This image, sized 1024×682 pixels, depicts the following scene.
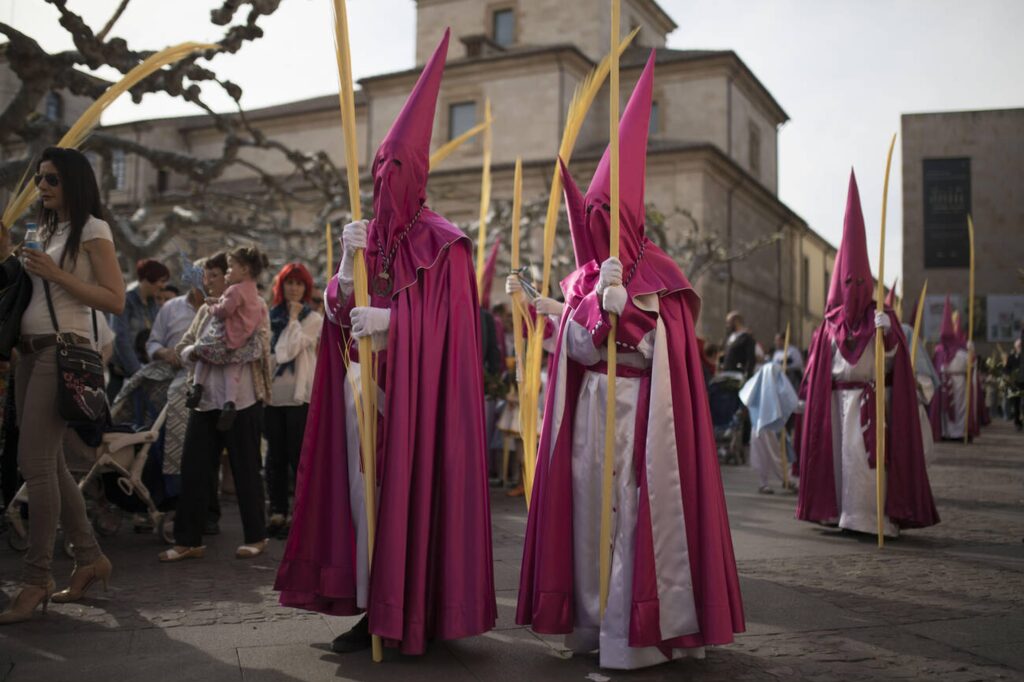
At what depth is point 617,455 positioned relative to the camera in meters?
4.60

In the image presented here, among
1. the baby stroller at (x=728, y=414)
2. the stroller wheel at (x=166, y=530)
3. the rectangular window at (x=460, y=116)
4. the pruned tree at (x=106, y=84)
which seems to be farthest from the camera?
the rectangular window at (x=460, y=116)

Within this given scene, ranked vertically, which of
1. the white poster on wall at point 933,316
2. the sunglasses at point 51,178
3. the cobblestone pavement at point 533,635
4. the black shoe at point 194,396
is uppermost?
the white poster on wall at point 933,316

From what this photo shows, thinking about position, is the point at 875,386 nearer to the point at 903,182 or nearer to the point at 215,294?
the point at 215,294

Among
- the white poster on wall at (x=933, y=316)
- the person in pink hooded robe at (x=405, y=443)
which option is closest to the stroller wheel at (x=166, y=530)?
the person in pink hooded robe at (x=405, y=443)

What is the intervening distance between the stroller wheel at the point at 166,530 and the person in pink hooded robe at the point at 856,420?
4.90 meters

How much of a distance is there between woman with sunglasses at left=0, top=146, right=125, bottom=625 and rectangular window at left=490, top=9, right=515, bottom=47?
129ft

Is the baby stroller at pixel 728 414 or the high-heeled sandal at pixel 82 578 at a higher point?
the baby stroller at pixel 728 414

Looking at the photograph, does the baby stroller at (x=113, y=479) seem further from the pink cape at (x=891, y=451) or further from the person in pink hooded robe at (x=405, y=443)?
the pink cape at (x=891, y=451)

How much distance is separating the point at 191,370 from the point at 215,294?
0.69 m

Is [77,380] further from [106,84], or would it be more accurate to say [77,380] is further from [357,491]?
[106,84]

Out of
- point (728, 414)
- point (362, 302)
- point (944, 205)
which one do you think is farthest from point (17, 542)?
point (944, 205)

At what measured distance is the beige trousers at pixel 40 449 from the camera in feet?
16.0

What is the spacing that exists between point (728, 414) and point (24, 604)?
11.7 meters

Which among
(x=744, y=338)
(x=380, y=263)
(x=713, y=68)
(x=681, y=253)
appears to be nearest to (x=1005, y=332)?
(x=681, y=253)
